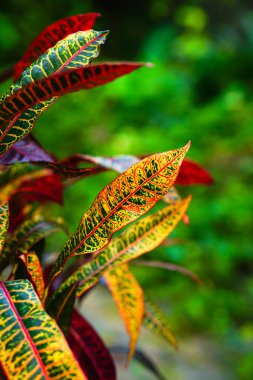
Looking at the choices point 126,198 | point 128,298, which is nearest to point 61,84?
point 126,198

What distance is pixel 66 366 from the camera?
383 mm

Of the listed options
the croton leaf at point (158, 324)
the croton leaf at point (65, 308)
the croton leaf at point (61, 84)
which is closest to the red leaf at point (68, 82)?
the croton leaf at point (61, 84)

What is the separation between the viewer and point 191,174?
0.72 metres

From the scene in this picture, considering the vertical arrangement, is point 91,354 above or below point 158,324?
above

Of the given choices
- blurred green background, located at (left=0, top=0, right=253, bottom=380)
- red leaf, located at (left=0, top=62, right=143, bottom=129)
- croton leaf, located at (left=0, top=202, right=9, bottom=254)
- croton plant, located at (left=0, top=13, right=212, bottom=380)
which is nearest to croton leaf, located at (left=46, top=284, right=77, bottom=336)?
croton plant, located at (left=0, top=13, right=212, bottom=380)

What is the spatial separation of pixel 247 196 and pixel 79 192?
1099 millimetres

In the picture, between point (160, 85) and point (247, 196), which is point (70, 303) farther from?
point (160, 85)

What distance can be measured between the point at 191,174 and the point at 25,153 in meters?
0.23

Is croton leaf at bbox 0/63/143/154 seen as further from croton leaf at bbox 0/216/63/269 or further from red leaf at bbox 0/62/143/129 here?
croton leaf at bbox 0/216/63/269

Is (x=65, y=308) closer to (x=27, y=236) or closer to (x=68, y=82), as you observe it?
(x=27, y=236)

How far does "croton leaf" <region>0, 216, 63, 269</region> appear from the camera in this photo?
64 centimetres

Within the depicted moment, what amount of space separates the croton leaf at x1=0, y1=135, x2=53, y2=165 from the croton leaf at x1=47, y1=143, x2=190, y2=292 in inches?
5.2

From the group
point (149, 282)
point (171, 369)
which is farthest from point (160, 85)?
point (171, 369)

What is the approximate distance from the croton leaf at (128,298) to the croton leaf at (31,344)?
0.28m
